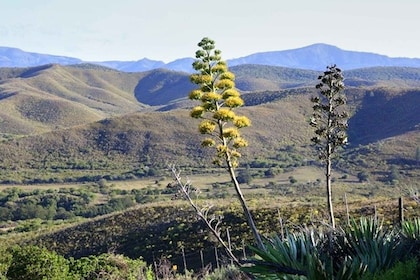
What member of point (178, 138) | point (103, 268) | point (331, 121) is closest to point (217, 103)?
point (331, 121)

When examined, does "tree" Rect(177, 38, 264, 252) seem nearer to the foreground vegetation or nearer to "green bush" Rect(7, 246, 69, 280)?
the foreground vegetation

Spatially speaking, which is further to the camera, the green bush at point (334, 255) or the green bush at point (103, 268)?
the green bush at point (103, 268)

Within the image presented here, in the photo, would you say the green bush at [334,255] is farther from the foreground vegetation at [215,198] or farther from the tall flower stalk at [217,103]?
the tall flower stalk at [217,103]

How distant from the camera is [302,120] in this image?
76.2m

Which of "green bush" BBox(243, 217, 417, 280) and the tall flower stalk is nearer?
"green bush" BBox(243, 217, 417, 280)

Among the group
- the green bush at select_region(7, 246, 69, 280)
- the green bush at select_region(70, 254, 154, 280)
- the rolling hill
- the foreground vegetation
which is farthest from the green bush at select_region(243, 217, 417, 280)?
the rolling hill

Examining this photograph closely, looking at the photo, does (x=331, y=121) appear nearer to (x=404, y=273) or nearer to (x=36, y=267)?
(x=404, y=273)

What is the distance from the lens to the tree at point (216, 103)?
22.0 feet

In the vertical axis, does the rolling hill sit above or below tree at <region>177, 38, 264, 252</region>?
below

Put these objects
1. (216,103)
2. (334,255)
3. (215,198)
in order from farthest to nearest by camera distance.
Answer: (215,198) → (216,103) → (334,255)

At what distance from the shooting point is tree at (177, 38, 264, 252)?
670cm

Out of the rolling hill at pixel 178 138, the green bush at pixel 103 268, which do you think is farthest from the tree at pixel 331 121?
the rolling hill at pixel 178 138

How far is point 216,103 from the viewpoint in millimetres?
6898

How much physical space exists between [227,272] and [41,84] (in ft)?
548
